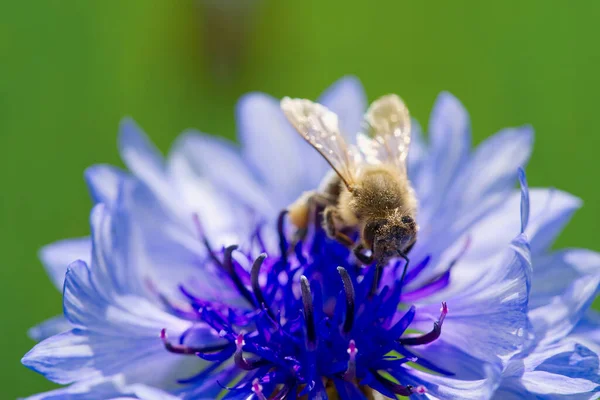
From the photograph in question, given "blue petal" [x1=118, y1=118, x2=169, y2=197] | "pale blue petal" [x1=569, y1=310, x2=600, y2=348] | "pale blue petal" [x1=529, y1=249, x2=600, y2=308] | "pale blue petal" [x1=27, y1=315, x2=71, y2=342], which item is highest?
"blue petal" [x1=118, y1=118, x2=169, y2=197]

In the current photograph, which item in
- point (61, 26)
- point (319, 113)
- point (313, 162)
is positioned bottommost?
point (313, 162)

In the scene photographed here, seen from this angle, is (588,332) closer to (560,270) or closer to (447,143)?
(560,270)

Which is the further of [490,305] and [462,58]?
[462,58]

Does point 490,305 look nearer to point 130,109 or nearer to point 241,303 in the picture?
point 241,303

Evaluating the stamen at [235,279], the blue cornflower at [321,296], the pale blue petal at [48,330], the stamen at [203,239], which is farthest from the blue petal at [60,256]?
the stamen at [235,279]

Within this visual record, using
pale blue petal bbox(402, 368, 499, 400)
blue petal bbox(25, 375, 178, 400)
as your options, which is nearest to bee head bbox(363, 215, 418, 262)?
pale blue petal bbox(402, 368, 499, 400)

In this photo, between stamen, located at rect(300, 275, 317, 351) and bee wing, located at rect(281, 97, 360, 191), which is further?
bee wing, located at rect(281, 97, 360, 191)

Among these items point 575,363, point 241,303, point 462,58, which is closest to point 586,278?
point 575,363

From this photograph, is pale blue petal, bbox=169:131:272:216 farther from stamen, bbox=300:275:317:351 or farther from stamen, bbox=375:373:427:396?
stamen, bbox=375:373:427:396
